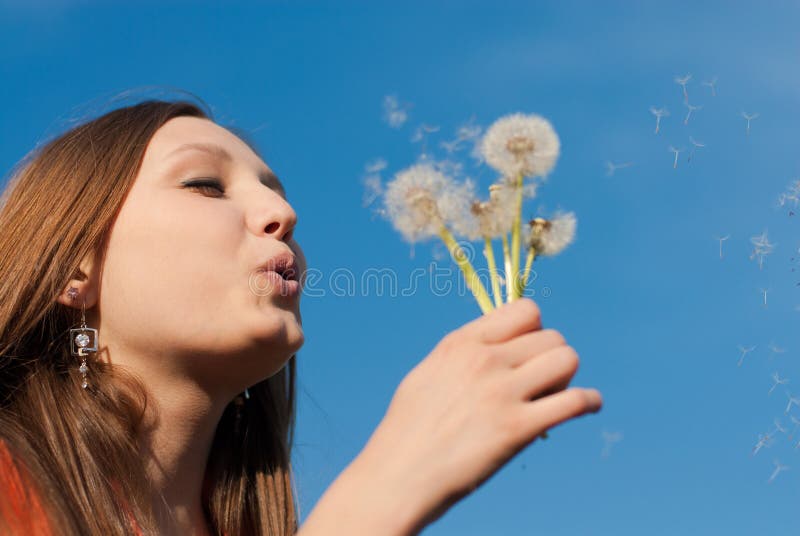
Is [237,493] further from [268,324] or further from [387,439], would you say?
[387,439]

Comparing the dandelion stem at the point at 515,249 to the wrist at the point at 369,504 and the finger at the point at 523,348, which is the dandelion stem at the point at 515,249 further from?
the wrist at the point at 369,504

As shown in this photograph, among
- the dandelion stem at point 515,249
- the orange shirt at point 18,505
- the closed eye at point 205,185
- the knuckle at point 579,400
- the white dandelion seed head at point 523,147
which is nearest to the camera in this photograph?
the knuckle at point 579,400

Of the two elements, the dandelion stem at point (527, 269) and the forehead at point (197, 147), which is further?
the forehead at point (197, 147)

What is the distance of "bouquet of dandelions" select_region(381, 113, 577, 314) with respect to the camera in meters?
2.17

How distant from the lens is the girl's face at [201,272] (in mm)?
2900

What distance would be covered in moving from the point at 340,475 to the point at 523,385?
0.49 m

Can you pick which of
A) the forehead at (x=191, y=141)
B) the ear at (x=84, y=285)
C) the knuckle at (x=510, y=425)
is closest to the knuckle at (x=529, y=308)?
the knuckle at (x=510, y=425)

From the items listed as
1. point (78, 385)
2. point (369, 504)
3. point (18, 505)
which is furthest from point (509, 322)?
point (78, 385)

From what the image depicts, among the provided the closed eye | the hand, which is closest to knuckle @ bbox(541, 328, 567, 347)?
the hand

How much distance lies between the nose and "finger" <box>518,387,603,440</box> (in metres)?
1.39

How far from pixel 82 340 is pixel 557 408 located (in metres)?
2.01

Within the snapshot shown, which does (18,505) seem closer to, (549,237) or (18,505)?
(18,505)

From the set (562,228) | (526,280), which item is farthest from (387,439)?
(562,228)

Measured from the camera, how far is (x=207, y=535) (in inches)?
140
